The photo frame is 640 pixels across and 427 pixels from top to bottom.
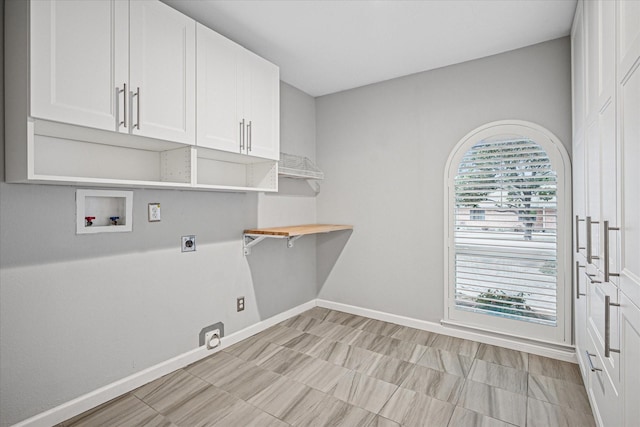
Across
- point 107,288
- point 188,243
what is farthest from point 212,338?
point 107,288

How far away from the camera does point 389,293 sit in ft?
11.2

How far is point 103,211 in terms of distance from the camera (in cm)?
205

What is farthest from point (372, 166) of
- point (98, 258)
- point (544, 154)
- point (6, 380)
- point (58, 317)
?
point (6, 380)

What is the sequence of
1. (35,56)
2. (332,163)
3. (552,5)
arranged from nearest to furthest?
(35,56)
(552,5)
(332,163)

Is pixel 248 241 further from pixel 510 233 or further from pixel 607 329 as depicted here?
pixel 607 329

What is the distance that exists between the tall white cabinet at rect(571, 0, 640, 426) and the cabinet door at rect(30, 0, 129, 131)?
216 cm

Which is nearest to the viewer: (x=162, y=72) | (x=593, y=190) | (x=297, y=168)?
(x=593, y=190)

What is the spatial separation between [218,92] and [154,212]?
0.95m

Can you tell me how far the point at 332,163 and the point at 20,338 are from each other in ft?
9.73

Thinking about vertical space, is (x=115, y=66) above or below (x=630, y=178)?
above

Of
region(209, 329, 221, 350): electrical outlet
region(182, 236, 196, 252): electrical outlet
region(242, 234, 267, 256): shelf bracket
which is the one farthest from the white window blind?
region(182, 236, 196, 252): electrical outlet

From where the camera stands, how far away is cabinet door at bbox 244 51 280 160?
2504mm

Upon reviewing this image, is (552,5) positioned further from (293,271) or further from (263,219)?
(293,271)

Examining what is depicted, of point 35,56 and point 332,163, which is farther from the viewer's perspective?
point 332,163
